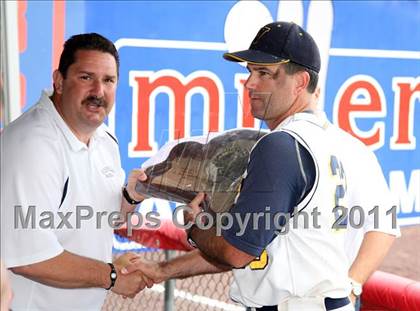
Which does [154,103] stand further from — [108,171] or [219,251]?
[219,251]

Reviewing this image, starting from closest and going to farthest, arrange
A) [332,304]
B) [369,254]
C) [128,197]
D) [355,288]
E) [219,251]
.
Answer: [219,251] → [332,304] → [355,288] → [369,254] → [128,197]

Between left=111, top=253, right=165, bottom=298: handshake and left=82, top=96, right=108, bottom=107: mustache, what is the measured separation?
0.62 m

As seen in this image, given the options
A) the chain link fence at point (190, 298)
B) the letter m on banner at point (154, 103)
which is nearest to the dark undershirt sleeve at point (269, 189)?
the letter m on banner at point (154, 103)

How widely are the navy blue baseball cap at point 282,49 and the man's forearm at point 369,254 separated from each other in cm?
76

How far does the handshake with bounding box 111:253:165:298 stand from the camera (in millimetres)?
2863

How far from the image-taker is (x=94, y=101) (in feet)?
9.55

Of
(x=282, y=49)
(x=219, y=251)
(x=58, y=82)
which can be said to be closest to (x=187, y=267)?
(x=219, y=251)

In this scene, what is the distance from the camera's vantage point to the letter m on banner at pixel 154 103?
4.55 m

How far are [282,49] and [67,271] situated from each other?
1060 mm

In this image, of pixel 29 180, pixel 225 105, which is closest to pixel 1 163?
pixel 29 180

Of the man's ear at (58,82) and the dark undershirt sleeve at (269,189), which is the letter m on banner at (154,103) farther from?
the dark undershirt sleeve at (269,189)

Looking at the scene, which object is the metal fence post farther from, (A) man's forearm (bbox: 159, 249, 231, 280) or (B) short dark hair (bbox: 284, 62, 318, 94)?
(B) short dark hair (bbox: 284, 62, 318, 94)

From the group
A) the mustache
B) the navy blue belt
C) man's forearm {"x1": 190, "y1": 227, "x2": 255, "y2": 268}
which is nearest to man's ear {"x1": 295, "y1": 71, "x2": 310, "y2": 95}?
man's forearm {"x1": 190, "y1": 227, "x2": 255, "y2": 268}

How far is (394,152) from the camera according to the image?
5.27 m
